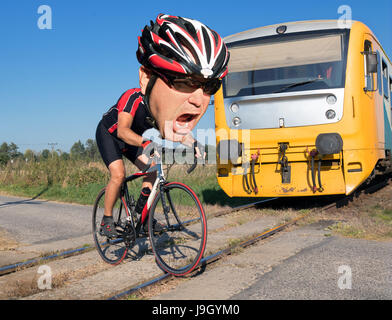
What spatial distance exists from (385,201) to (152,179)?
22.4ft

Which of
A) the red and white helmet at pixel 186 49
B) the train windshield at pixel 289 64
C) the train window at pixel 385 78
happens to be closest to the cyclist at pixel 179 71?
the red and white helmet at pixel 186 49

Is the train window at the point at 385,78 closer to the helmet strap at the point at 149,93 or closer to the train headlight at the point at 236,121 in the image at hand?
the train headlight at the point at 236,121

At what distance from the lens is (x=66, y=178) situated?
1644 cm

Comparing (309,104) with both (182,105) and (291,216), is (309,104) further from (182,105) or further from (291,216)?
(182,105)

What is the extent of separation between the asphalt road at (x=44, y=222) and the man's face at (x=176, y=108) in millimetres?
3968

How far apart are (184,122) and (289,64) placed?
498 cm

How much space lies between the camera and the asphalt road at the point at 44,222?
6.84 metres

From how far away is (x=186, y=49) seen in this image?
307 cm

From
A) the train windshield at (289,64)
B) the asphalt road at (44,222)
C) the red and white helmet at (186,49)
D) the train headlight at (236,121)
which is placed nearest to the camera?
the red and white helmet at (186,49)

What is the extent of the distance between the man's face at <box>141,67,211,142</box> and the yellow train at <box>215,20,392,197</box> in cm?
→ 437

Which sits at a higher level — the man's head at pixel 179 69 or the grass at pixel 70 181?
the man's head at pixel 179 69

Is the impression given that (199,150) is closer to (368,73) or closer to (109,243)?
(109,243)

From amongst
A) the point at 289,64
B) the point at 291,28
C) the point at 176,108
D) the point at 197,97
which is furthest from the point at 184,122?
the point at 291,28

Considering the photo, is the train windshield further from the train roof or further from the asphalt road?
the asphalt road
